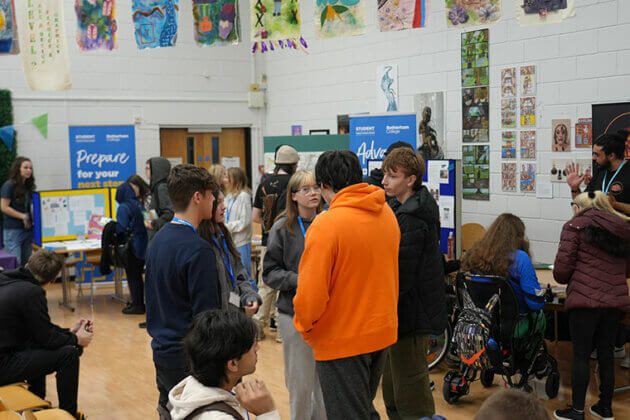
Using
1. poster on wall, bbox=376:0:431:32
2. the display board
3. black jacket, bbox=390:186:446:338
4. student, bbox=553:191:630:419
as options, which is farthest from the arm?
the display board

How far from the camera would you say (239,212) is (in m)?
6.27

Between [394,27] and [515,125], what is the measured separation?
2.42 m

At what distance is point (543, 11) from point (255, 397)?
317 cm

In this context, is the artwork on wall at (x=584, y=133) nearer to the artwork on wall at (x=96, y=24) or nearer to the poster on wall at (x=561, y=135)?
the poster on wall at (x=561, y=135)

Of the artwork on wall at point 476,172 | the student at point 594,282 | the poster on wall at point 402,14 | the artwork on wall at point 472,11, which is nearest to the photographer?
the student at point 594,282

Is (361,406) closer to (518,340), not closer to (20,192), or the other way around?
(518,340)

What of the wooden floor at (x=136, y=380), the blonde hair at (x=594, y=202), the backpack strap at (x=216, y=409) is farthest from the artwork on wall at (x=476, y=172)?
the backpack strap at (x=216, y=409)

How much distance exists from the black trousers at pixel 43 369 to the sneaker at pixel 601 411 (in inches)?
122

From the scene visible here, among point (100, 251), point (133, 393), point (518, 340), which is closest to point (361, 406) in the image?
point (518, 340)

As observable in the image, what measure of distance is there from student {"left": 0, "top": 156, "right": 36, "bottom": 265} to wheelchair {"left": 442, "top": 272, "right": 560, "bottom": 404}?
5.86m

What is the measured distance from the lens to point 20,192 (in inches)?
321

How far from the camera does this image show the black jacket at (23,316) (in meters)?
3.48

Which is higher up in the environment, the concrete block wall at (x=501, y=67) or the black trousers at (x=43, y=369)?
the concrete block wall at (x=501, y=67)

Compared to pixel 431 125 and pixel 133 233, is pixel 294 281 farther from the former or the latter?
pixel 431 125
